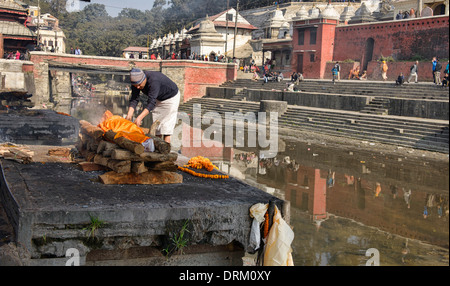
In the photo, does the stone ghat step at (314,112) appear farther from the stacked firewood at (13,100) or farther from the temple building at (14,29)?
the stacked firewood at (13,100)

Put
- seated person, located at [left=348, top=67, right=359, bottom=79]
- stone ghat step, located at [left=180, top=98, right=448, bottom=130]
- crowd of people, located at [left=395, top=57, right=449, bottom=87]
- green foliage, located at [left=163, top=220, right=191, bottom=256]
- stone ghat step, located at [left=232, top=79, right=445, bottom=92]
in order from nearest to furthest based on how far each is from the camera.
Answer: green foliage, located at [left=163, top=220, right=191, bottom=256], stone ghat step, located at [left=180, top=98, right=448, bottom=130], crowd of people, located at [left=395, top=57, right=449, bottom=87], stone ghat step, located at [left=232, top=79, right=445, bottom=92], seated person, located at [left=348, top=67, right=359, bottom=79]

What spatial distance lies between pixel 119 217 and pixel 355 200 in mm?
5819

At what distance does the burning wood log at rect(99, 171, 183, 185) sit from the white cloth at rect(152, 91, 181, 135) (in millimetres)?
1512

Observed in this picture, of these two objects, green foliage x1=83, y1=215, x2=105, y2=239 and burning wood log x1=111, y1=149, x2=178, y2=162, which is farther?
burning wood log x1=111, y1=149, x2=178, y2=162

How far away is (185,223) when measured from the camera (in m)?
4.11

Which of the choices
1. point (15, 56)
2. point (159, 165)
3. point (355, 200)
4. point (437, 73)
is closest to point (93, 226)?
point (159, 165)

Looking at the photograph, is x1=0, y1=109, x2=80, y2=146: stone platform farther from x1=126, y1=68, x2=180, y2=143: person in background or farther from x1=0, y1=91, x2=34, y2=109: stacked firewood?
x1=126, y1=68, x2=180, y2=143: person in background

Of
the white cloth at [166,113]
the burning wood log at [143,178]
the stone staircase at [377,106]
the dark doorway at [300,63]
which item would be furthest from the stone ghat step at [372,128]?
the burning wood log at [143,178]

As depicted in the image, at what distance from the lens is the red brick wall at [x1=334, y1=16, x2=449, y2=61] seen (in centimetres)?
2266

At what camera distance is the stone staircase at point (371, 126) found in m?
13.8

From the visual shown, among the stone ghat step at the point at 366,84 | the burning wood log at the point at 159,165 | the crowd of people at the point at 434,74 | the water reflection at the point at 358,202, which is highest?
the crowd of people at the point at 434,74

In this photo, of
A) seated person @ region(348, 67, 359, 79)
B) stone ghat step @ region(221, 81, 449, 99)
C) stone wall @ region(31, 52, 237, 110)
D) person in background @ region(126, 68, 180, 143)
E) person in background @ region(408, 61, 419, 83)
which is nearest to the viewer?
person in background @ region(126, 68, 180, 143)

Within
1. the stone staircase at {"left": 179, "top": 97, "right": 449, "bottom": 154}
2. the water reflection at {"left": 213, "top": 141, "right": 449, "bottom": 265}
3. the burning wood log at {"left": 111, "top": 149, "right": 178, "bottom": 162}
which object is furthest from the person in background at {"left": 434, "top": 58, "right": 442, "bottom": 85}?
the burning wood log at {"left": 111, "top": 149, "right": 178, "bottom": 162}

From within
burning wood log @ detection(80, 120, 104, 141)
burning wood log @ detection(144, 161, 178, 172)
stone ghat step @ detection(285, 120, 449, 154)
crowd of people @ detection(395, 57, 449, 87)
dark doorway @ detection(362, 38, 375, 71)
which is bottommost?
stone ghat step @ detection(285, 120, 449, 154)
